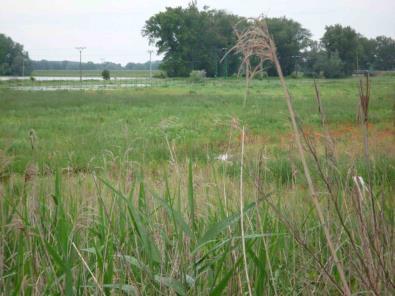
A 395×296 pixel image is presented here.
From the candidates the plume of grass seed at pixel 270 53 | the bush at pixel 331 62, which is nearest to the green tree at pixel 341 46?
the bush at pixel 331 62

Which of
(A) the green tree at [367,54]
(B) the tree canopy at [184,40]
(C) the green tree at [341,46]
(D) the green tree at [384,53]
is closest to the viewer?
(D) the green tree at [384,53]

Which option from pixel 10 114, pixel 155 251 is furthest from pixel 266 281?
pixel 10 114

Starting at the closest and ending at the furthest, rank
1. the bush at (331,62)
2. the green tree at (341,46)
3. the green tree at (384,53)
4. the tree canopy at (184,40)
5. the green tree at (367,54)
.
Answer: the green tree at (384,53) → the green tree at (367,54) → the bush at (331,62) → the green tree at (341,46) → the tree canopy at (184,40)

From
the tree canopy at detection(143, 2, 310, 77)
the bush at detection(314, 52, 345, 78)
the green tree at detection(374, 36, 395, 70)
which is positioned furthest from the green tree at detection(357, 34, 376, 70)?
the tree canopy at detection(143, 2, 310, 77)

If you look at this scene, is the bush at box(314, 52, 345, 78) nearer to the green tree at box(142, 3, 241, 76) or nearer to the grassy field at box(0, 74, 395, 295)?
the grassy field at box(0, 74, 395, 295)

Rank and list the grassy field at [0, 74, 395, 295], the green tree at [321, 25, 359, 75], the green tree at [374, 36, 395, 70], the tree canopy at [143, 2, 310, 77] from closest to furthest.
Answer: the grassy field at [0, 74, 395, 295] → the green tree at [374, 36, 395, 70] → the green tree at [321, 25, 359, 75] → the tree canopy at [143, 2, 310, 77]

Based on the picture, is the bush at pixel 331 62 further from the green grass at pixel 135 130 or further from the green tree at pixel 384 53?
the green grass at pixel 135 130

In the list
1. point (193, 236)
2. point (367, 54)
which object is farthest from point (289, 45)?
point (193, 236)

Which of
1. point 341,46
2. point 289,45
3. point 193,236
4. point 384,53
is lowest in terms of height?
point 193,236

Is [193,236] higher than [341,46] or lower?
lower

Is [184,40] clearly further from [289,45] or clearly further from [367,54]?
[367,54]

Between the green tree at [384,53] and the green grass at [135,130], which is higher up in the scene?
the green tree at [384,53]

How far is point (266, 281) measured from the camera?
2.46 m

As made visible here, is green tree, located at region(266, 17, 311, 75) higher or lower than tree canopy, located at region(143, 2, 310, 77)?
lower
